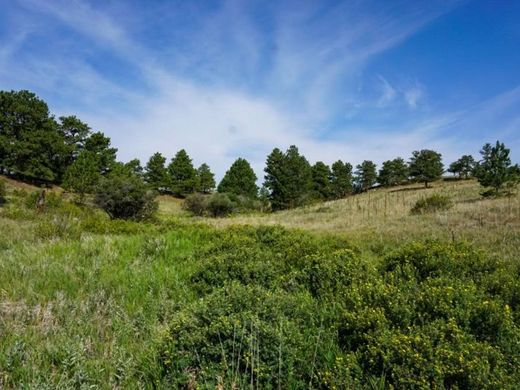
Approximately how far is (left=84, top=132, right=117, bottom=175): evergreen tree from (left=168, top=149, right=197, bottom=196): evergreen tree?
33.3 feet

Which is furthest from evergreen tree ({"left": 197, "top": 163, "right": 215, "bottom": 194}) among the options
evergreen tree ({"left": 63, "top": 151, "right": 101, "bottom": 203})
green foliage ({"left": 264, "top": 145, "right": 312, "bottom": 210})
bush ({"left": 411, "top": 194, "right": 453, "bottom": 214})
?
bush ({"left": 411, "top": 194, "right": 453, "bottom": 214})

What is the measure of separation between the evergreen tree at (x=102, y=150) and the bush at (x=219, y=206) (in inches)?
912

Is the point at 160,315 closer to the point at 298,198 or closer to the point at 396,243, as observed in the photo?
the point at 396,243

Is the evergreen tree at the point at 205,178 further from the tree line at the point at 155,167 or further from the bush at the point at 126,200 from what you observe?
the bush at the point at 126,200

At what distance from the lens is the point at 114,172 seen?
47656mm

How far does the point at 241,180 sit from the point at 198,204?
15.9 metres

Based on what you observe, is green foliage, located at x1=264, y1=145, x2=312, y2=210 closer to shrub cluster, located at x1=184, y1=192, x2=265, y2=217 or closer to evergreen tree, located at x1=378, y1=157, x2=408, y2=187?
shrub cluster, located at x1=184, y1=192, x2=265, y2=217

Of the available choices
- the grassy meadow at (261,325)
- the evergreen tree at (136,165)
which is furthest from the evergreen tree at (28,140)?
the grassy meadow at (261,325)

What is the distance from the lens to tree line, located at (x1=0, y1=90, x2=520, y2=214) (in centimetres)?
4616

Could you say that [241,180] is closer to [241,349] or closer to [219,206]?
[219,206]

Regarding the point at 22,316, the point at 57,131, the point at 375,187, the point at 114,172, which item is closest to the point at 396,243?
the point at 22,316

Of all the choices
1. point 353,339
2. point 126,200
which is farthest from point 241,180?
point 353,339

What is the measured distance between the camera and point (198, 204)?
1572 inches

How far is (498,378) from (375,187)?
74689 mm
